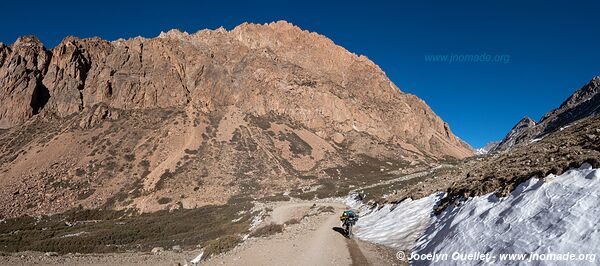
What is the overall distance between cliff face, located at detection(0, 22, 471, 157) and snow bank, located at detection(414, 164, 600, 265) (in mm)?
97770

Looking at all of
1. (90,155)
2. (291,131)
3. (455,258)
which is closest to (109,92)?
(90,155)

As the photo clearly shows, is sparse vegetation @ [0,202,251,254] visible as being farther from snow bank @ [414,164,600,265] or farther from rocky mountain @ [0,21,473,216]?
snow bank @ [414,164,600,265]

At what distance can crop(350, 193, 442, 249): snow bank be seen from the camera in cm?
1509

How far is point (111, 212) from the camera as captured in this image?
58.7 meters

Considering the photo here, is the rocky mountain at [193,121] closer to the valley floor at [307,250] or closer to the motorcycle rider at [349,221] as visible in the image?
the valley floor at [307,250]

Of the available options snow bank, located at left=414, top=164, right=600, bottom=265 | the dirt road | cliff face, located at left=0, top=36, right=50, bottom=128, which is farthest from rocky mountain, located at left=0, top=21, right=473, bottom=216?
snow bank, located at left=414, top=164, right=600, bottom=265

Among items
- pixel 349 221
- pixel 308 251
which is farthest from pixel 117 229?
pixel 308 251

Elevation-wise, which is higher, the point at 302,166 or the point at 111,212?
the point at 302,166

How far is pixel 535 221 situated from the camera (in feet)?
28.2

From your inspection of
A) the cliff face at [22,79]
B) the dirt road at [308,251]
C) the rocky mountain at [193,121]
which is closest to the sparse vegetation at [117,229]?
the rocky mountain at [193,121]

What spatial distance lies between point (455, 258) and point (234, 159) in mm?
73646

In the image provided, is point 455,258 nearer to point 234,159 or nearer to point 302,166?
point 234,159

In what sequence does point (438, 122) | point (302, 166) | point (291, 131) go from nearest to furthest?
point (302, 166)
point (291, 131)
point (438, 122)

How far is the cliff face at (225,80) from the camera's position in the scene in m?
101
